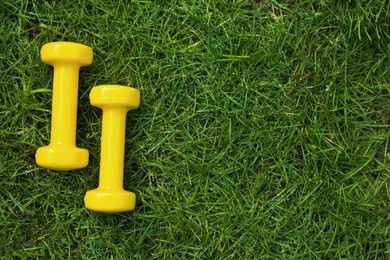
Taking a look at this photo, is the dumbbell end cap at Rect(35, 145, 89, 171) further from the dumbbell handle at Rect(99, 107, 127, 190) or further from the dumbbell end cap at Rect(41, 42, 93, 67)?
the dumbbell end cap at Rect(41, 42, 93, 67)

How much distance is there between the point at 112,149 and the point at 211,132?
350 millimetres

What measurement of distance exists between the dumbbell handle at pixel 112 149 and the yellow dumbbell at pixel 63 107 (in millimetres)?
80

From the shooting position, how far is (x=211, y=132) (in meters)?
1.90

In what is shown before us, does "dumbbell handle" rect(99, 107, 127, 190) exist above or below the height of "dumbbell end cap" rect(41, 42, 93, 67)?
below

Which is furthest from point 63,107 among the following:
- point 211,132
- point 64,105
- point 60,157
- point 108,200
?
point 211,132

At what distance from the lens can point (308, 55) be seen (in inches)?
75.3

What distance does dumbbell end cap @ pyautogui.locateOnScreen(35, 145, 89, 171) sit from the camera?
68.8 inches

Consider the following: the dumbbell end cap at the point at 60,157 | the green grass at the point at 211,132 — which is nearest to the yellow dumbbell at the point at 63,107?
the dumbbell end cap at the point at 60,157

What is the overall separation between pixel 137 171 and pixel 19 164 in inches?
15.9

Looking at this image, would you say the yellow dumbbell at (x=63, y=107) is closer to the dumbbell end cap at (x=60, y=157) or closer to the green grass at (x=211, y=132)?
the dumbbell end cap at (x=60, y=157)

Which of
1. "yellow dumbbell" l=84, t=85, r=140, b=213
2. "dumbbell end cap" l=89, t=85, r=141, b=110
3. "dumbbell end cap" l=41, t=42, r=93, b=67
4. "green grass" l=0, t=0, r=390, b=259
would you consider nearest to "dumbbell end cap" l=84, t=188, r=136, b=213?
"yellow dumbbell" l=84, t=85, r=140, b=213

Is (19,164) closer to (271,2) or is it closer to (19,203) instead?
(19,203)

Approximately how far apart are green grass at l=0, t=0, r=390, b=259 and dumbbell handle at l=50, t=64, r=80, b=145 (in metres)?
0.11

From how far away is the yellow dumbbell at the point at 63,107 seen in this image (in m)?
1.75
